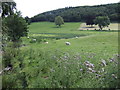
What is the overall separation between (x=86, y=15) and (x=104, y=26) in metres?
25.5

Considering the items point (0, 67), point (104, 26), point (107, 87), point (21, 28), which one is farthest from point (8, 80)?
point (104, 26)

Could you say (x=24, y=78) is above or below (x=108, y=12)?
below

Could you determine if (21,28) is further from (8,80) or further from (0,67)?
(8,80)

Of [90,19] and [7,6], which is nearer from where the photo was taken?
[7,6]

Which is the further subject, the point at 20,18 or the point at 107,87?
the point at 20,18

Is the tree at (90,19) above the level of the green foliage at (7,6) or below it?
above

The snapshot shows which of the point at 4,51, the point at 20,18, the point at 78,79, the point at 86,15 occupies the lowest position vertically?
the point at 78,79

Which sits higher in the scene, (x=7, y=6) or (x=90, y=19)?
(x=90, y=19)

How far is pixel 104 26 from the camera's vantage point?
73.5 meters

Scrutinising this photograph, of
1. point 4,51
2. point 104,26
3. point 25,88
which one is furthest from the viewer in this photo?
point 104,26

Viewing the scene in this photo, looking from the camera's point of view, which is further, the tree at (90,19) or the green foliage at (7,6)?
the tree at (90,19)

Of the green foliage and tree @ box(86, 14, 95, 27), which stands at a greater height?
tree @ box(86, 14, 95, 27)

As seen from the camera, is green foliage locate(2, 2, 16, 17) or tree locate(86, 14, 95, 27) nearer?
green foliage locate(2, 2, 16, 17)

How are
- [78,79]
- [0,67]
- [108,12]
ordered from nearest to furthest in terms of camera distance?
[78,79], [0,67], [108,12]
